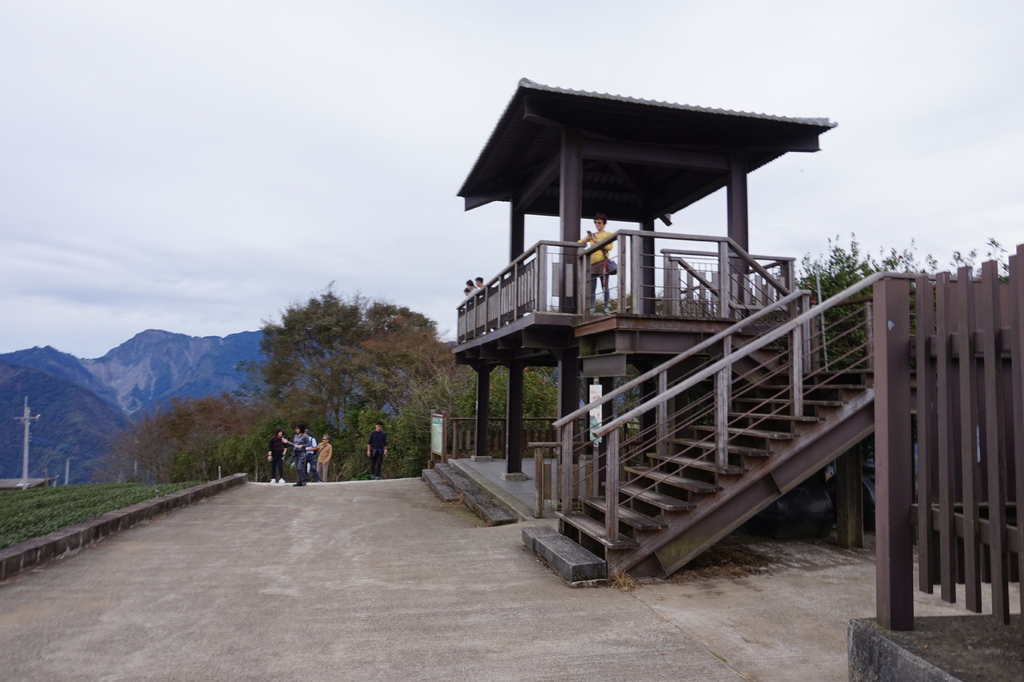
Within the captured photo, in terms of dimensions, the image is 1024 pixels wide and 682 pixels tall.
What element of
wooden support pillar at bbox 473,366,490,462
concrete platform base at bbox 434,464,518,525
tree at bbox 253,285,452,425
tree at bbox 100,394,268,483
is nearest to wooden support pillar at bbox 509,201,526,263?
wooden support pillar at bbox 473,366,490,462

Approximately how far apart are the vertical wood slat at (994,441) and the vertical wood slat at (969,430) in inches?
2.0

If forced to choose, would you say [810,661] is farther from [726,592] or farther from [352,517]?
[352,517]

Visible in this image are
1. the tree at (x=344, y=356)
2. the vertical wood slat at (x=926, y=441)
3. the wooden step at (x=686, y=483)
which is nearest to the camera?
the vertical wood slat at (x=926, y=441)

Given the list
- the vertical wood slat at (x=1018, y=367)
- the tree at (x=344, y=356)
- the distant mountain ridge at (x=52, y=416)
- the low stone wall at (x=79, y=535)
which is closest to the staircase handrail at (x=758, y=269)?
the vertical wood slat at (x=1018, y=367)

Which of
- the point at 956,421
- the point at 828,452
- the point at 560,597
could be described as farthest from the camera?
the point at 828,452

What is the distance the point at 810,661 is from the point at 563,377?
6138 millimetres

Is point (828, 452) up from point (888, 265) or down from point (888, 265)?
down

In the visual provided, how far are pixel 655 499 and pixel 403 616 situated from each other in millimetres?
2647

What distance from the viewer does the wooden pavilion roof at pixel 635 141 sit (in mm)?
9656

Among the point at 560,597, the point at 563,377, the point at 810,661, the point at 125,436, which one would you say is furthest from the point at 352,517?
the point at 125,436

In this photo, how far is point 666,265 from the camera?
Result: 8859 millimetres

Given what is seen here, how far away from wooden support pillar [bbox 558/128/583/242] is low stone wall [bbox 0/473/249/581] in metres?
7.16

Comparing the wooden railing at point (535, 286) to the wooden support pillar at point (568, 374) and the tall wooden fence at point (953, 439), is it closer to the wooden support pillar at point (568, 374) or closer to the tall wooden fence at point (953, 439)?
the wooden support pillar at point (568, 374)

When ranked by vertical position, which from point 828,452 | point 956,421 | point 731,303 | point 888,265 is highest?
point 888,265
